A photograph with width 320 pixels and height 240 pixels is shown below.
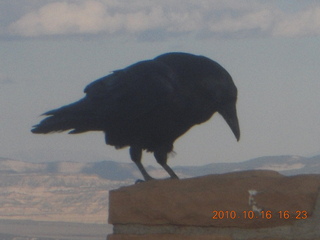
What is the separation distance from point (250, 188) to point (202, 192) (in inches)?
8.7

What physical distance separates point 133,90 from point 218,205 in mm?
2495

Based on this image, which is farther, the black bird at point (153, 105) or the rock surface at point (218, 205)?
the black bird at point (153, 105)

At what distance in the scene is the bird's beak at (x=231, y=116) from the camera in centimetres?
546

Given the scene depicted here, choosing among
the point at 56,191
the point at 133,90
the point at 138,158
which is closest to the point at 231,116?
the point at 138,158

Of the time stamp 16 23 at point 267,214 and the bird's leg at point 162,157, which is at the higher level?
the bird's leg at point 162,157

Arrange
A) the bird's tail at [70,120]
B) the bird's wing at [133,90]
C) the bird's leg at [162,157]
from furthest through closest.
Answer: the bird's tail at [70,120]
the bird's leg at [162,157]
the bird's wing at [133,90]

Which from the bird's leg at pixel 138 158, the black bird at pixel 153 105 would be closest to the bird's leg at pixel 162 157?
the black bird at pixel 153 105

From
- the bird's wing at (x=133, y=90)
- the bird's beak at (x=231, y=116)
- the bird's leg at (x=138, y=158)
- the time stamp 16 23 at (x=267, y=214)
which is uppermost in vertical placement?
the bird's wing at (x=133, y=90)

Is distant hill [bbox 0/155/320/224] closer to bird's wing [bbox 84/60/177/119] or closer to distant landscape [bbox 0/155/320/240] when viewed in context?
distant landscape [bbox 0/155/320/240]

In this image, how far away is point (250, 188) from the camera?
3617 mm

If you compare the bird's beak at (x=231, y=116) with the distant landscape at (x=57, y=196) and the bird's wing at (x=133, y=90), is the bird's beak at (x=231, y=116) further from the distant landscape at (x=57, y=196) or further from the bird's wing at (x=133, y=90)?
the distant landscape at (x=57, y=196)

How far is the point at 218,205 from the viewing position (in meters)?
3.65

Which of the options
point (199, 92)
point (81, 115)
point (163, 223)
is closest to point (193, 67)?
point (199, 92)

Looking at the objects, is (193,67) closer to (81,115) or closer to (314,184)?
(81,115)
